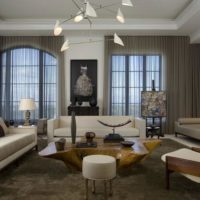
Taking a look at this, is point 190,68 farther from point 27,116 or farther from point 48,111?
point 27,116

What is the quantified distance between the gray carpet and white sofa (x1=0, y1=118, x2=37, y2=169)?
0.73 feet

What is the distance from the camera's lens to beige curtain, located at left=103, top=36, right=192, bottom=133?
26.8ft

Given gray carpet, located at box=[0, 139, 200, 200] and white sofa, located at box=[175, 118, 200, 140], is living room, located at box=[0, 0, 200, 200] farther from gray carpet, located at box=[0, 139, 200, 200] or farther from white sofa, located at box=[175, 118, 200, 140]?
gray carpet, located at box=[0, 139, 200, 200]

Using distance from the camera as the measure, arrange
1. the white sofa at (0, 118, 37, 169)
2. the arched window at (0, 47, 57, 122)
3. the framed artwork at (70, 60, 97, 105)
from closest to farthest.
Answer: the white sofa at (0, 118, 37, 169)
the framed artwork at (70, 60, 97, 105)
the arched window at (0, 47, 57, 122)

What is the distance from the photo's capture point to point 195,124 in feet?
23.4

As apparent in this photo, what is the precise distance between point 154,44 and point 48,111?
3.94 metres

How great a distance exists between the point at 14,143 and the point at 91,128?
8.00 feet

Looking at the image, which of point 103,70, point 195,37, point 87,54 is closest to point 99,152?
point 103,70

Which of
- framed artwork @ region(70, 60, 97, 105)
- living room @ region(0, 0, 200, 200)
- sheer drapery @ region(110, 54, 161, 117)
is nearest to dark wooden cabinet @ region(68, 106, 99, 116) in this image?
living room @ region(0, 0, 200, 200)

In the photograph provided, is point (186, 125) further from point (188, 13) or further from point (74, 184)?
point (74, 184)

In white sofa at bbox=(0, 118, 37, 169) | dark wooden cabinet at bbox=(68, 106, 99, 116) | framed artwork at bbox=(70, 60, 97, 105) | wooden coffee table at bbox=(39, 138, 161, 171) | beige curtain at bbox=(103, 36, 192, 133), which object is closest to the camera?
wooden coffee table at bbox=(39, 138, 161, 171)

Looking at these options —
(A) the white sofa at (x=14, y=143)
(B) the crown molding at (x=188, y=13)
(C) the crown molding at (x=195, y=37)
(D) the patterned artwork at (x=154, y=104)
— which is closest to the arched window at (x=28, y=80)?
(D) the patterned artwork at (x=154, y=104)

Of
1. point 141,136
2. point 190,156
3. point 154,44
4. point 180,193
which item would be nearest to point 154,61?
point 154,44

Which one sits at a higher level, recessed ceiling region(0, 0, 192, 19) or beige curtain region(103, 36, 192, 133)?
recessed ceiling region(0, 0, 192, 19)
